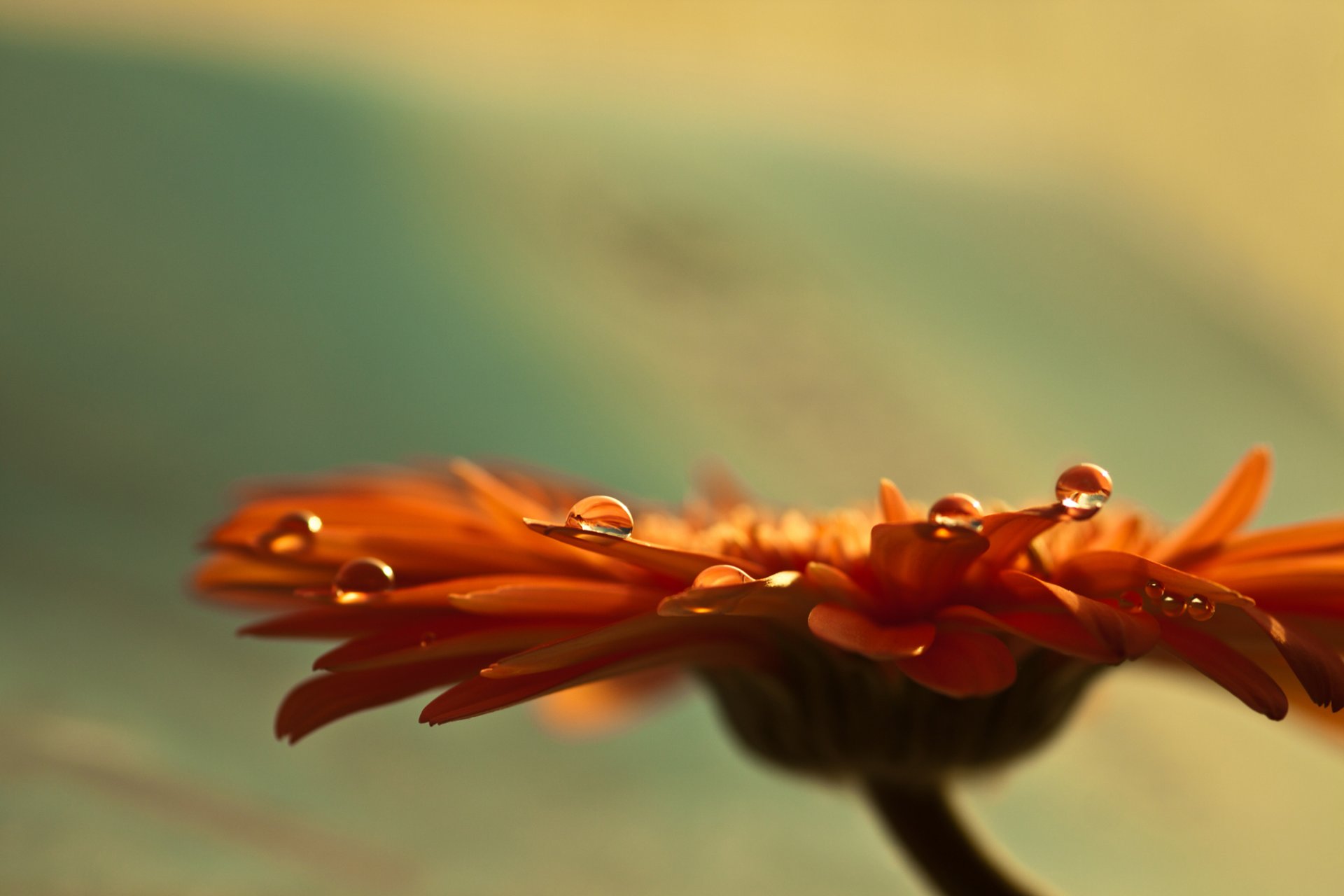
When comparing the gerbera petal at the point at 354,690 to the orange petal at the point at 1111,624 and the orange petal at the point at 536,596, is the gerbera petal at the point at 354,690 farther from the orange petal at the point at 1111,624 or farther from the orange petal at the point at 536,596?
the orange petal at the point at 1111,624

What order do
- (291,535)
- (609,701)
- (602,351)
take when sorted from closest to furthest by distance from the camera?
(291,535) < (609,701) < (602,351)

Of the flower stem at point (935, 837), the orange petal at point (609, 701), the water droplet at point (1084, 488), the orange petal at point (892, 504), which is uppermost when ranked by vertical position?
the orange petal at point (609, 701)

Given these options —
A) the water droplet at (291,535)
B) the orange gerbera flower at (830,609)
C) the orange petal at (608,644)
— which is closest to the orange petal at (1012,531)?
the orange gerbera flower at (830,609)

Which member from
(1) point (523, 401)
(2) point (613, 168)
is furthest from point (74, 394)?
(2) point (613, 168)

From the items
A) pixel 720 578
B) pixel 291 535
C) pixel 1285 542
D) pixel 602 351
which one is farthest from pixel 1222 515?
pixel 602 351

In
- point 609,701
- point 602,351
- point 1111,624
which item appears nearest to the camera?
point 1111,624

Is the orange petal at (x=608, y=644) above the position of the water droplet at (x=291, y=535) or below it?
below

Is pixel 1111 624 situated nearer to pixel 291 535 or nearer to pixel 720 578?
pixel 720 578

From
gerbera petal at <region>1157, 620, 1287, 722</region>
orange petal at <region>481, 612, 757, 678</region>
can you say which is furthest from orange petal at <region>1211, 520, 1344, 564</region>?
orange petal at <region>481, 612, 757, 678</region>
